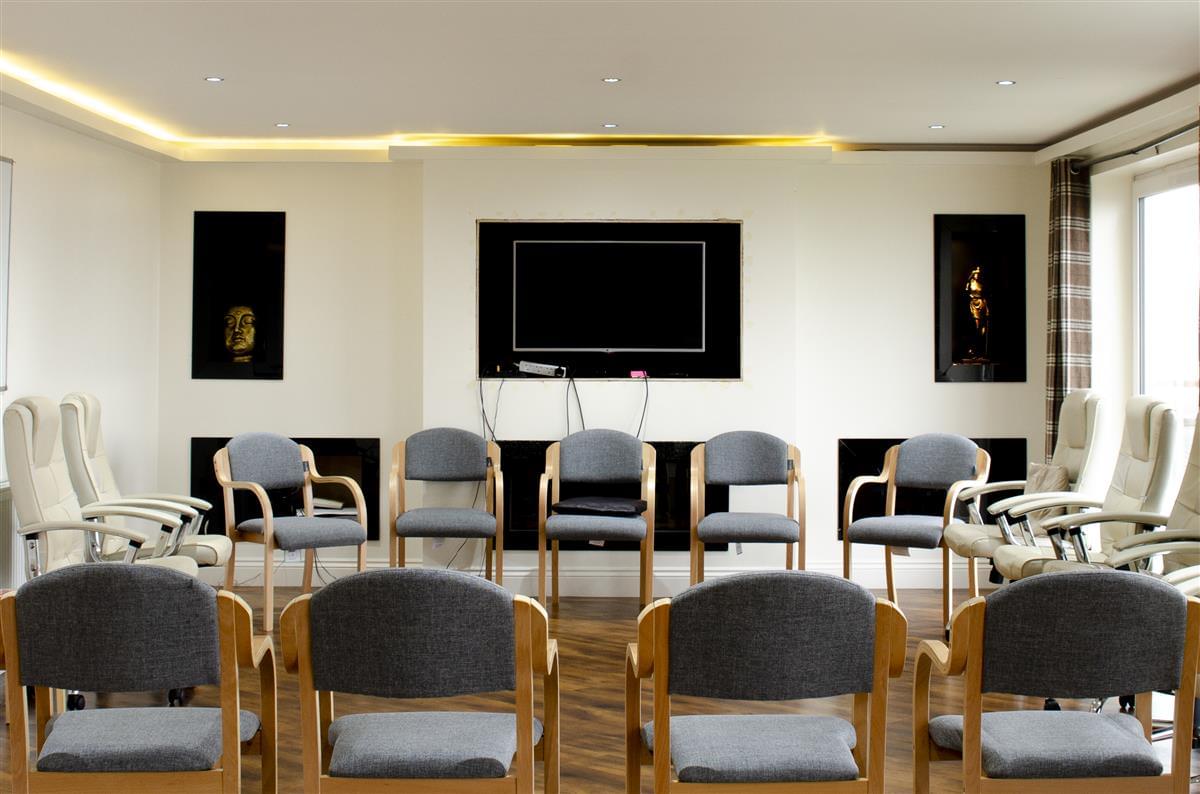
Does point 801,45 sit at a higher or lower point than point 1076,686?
higher

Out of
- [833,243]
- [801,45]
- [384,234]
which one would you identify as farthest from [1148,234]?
[384,234]

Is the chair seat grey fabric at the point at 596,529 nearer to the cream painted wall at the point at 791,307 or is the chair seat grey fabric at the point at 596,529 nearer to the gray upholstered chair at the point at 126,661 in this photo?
the cream painted wall at the point at 791,307

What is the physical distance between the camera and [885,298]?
22.4ft

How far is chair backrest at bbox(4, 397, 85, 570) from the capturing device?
173 inches

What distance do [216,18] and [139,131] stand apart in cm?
236

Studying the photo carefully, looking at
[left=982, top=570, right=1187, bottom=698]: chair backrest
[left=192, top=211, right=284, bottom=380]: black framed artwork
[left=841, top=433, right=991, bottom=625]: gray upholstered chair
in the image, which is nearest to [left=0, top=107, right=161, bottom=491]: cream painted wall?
[left=192, top=211, right=284, bottom=380]: black framed artwork

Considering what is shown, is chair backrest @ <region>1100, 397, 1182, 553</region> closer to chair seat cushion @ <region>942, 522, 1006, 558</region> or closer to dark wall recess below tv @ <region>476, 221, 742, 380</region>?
chair seat cushion @ <region>942, 522, 1006, 558</region>

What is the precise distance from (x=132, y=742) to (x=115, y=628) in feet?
0.97

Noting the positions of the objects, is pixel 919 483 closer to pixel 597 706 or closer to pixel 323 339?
pixel 597 706

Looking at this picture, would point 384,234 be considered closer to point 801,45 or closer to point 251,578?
point 251,578

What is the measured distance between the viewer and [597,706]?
168 inches

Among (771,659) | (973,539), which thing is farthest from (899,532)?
(771,659)

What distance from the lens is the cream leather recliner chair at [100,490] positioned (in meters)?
4.88

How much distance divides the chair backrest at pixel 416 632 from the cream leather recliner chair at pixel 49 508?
8.01 ft
